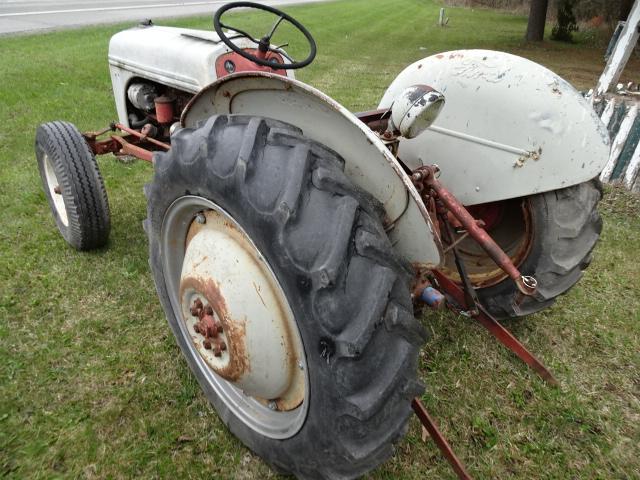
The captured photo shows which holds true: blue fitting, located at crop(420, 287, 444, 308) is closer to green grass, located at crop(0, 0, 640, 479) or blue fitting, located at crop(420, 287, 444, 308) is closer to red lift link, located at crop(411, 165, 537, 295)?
red lift link, located at crop(411, 165, 537, 295)

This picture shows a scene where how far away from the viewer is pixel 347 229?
1165 millimetres

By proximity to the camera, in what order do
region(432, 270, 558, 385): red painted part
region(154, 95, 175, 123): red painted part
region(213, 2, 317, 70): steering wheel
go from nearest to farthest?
region(432, 270, 558, 385): red painted part < region(213, 2, 317, 70): steering wheel < region(154, 95, 175, 123): red painted part

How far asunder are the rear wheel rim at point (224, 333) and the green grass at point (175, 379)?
0.16 m

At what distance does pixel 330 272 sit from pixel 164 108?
229 cm

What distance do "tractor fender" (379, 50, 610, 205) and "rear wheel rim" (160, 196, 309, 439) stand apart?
0.94 meters

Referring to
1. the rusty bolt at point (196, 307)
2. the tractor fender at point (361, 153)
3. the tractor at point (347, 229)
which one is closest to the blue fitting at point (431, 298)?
the tractor at point (347, 229)

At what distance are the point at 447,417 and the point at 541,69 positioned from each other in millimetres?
1416

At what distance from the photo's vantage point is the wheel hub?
1.47 m

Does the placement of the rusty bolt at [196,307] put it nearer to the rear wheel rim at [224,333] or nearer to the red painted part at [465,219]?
the rear wheel rim at [224,333]

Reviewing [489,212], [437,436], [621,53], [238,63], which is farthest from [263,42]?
[621,53]

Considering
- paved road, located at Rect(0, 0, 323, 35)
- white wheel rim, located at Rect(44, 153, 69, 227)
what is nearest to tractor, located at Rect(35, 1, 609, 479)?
white wheel rim, located at Rect(44, 153, 69, 227)

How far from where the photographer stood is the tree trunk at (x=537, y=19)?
14.5 m

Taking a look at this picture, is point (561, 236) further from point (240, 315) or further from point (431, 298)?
point (240, 315)

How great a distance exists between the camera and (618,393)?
2191 mm
